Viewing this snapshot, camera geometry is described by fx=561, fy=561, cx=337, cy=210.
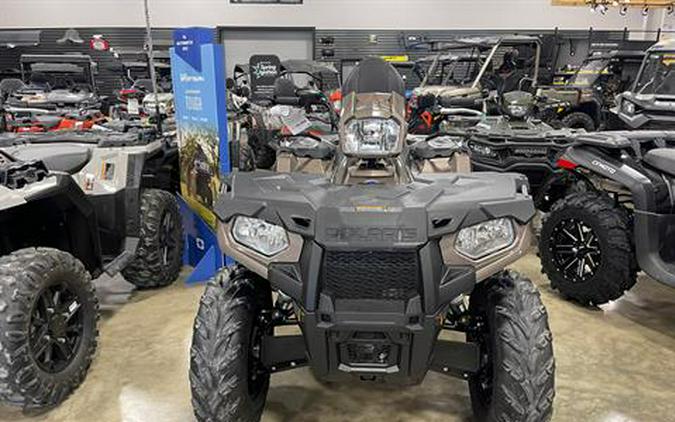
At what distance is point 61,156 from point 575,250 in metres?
3.53

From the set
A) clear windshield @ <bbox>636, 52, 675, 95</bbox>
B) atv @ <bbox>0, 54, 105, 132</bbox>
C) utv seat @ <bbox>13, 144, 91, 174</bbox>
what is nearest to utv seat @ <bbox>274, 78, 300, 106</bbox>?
utv seat @ <bbox>13, 144, 91, 174</bbox>

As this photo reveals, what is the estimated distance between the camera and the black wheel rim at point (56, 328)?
2.61m

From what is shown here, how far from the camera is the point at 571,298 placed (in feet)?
13.2

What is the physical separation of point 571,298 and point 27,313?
342 centimetres

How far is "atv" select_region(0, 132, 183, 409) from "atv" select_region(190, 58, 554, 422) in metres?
0.88

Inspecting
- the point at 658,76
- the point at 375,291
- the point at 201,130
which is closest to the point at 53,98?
the point at 201,130

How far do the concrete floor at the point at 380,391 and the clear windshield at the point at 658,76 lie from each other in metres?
4.19

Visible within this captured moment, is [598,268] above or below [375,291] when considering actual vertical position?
below

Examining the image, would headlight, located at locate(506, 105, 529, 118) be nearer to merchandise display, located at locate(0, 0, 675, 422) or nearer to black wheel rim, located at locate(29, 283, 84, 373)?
merchandise display, located at locate(0, 0, 675, 422)

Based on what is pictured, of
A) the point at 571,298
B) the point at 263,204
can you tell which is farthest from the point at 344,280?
the point at 571,298

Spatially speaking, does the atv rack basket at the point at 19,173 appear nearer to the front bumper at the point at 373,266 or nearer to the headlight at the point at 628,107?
the front bumper at the point at 373,266

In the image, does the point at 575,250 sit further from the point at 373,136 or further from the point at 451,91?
the point at 451,91

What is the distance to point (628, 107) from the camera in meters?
7.06

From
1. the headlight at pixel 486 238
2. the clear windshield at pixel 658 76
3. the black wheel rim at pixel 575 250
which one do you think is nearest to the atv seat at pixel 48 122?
the black wheel rim at pixel 575 250
